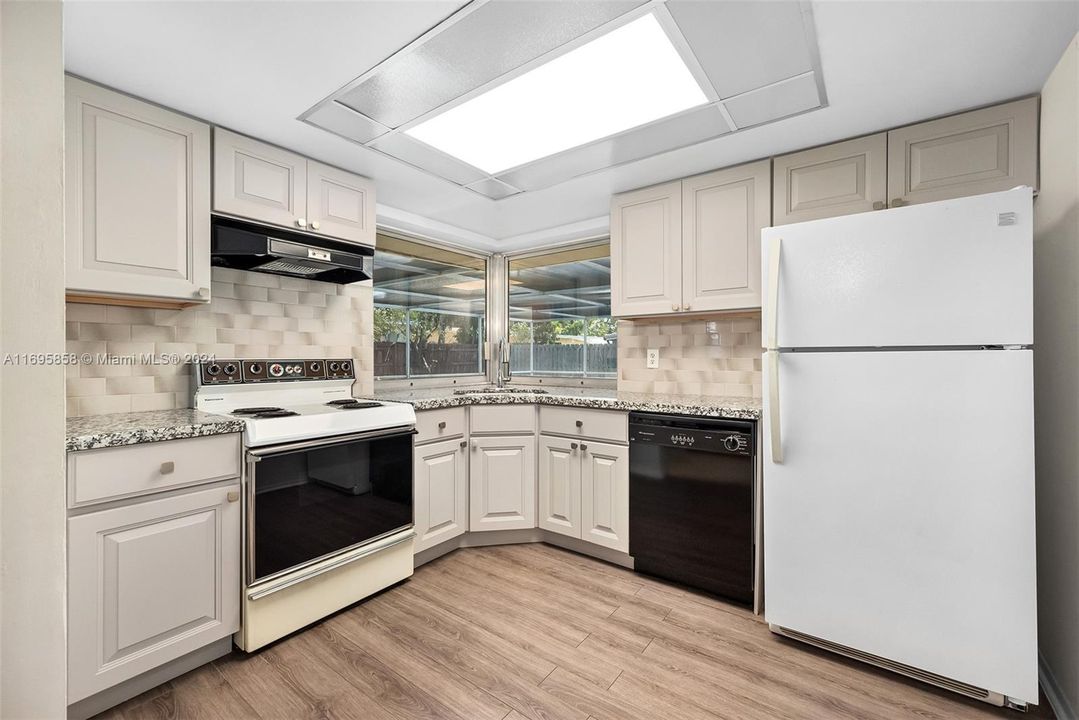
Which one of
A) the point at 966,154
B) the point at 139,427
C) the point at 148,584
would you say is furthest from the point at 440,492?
the point at 966,154

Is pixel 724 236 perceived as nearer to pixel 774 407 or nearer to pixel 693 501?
pixel 774 407

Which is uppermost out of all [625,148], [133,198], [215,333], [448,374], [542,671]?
[625,148]

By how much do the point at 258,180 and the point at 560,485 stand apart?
2149 mm

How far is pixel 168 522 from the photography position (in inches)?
63.2

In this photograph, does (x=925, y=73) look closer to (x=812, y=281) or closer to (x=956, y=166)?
(x=956, y=166)

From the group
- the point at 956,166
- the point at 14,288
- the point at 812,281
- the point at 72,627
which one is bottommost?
the point at 72,627

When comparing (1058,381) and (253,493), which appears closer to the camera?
(1058,381)

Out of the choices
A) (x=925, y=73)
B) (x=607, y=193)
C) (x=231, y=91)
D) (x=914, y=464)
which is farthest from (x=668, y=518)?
(x=231, y=91)

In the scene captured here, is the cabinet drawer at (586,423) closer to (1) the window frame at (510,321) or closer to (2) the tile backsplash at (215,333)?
(1) the window frame at (510,321)

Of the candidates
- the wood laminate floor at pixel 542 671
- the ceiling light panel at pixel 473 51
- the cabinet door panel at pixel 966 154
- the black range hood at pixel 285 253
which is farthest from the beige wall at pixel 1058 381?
the black range hood at pixel 285 253

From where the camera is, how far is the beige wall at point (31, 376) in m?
0.53

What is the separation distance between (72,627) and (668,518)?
7.27ft

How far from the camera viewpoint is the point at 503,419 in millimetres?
2777

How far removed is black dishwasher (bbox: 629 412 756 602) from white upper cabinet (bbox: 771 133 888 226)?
106 centimetres
